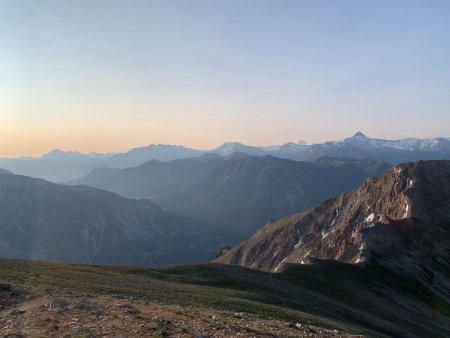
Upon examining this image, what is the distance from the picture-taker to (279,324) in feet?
99.3

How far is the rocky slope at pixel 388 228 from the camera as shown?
103 metres

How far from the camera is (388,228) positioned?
116 m

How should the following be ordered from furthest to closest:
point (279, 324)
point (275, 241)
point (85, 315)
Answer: point (275, 241), point (279, 324), point (85, 315)

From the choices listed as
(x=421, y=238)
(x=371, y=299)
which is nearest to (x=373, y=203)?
(x=421, y=238)

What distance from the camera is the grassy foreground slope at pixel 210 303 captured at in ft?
79.7

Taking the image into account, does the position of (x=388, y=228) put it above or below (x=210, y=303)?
below

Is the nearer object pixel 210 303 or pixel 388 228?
pixel 210 303

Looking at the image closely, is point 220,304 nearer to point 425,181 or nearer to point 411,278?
point 411,278

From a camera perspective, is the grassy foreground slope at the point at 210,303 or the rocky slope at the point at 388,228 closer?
the grassy foreground slope at the point at 210,303

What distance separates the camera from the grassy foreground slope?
79.7ft

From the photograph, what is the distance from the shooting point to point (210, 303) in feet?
122

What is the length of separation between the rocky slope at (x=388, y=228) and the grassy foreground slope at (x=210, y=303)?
621 inches

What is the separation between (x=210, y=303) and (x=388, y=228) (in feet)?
301

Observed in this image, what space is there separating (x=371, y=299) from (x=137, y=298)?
47.2 metres
